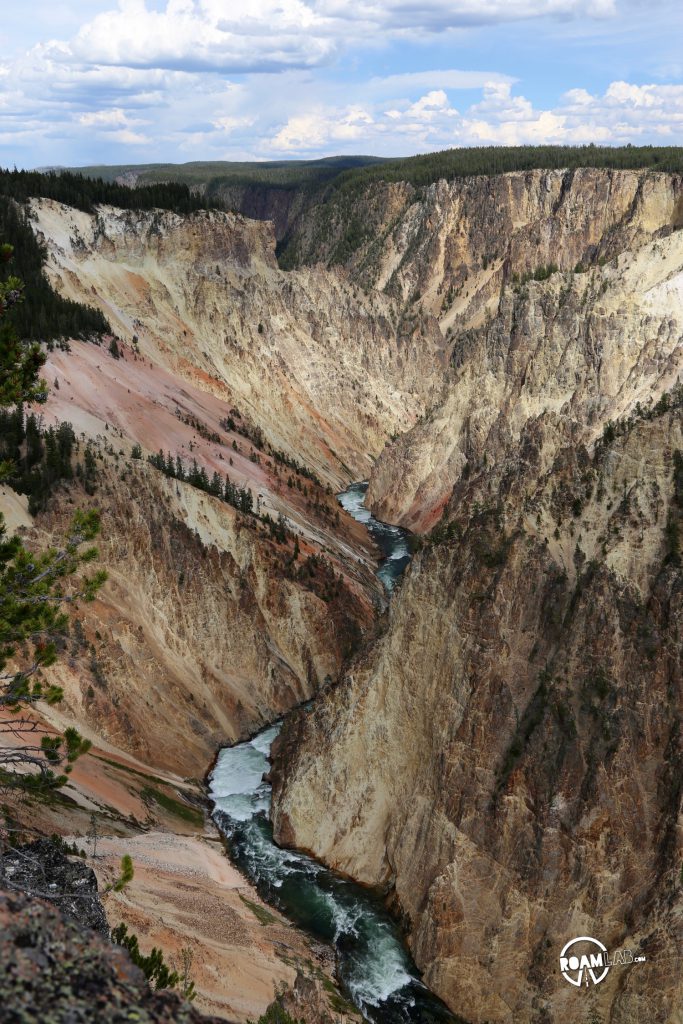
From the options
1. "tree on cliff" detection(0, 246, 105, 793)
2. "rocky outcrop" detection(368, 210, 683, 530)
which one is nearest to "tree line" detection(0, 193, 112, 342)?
"rocky outcrop" detection(368, 210, 683, 530)

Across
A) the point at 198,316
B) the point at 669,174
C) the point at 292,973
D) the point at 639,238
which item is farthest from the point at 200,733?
the point at 669,174

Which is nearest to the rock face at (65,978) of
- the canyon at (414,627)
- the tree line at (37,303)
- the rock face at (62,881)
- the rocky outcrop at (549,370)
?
the rock face at (62,881)

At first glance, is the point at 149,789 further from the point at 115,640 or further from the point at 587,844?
the point at 587,844

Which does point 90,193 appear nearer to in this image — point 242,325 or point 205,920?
point 242,325

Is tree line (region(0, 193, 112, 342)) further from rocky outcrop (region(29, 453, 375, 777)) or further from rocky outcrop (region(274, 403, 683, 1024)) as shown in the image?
rocky outcrop (region(274, 403, 683, 1024))

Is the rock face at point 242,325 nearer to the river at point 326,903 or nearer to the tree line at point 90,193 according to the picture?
the tree line at point 90,193
